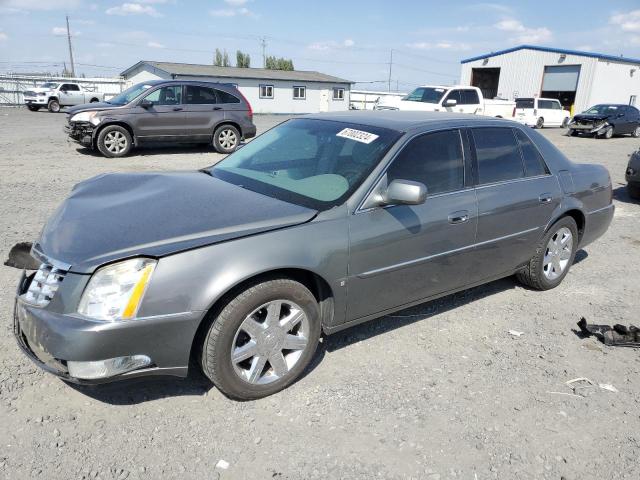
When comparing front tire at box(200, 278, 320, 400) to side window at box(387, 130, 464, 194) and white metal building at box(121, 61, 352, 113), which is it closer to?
side window at box(387, 130, 464, 194)

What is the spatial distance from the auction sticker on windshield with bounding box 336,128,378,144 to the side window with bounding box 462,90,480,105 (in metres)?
18.0

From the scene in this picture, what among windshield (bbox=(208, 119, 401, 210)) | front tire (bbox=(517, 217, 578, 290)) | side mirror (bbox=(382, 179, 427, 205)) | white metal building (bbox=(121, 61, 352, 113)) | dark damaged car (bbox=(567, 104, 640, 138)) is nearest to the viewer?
side mirror (bbox=(382, 179, 427, 205))

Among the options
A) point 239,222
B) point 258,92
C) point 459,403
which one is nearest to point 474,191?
point 459,403

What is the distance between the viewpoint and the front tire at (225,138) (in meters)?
13.0

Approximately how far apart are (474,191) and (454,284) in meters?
0.74

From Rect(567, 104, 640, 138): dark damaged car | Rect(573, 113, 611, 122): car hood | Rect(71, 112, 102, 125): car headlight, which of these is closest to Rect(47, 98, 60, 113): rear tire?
Rect(71, 112, 102, 125): car headlight

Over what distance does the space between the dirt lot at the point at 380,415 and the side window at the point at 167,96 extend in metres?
8.49

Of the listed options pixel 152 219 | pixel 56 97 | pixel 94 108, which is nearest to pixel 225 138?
pixel 94 108

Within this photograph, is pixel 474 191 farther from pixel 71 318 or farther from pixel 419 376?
pixel 71 318

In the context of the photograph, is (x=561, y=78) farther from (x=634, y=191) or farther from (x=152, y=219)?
(x=152, y=219)

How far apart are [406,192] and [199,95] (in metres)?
10.5

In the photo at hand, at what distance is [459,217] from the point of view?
12.3 feet

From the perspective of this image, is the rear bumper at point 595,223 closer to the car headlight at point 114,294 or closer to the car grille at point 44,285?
the car headlight at point 114,294

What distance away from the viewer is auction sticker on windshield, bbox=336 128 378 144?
11.9 feet
